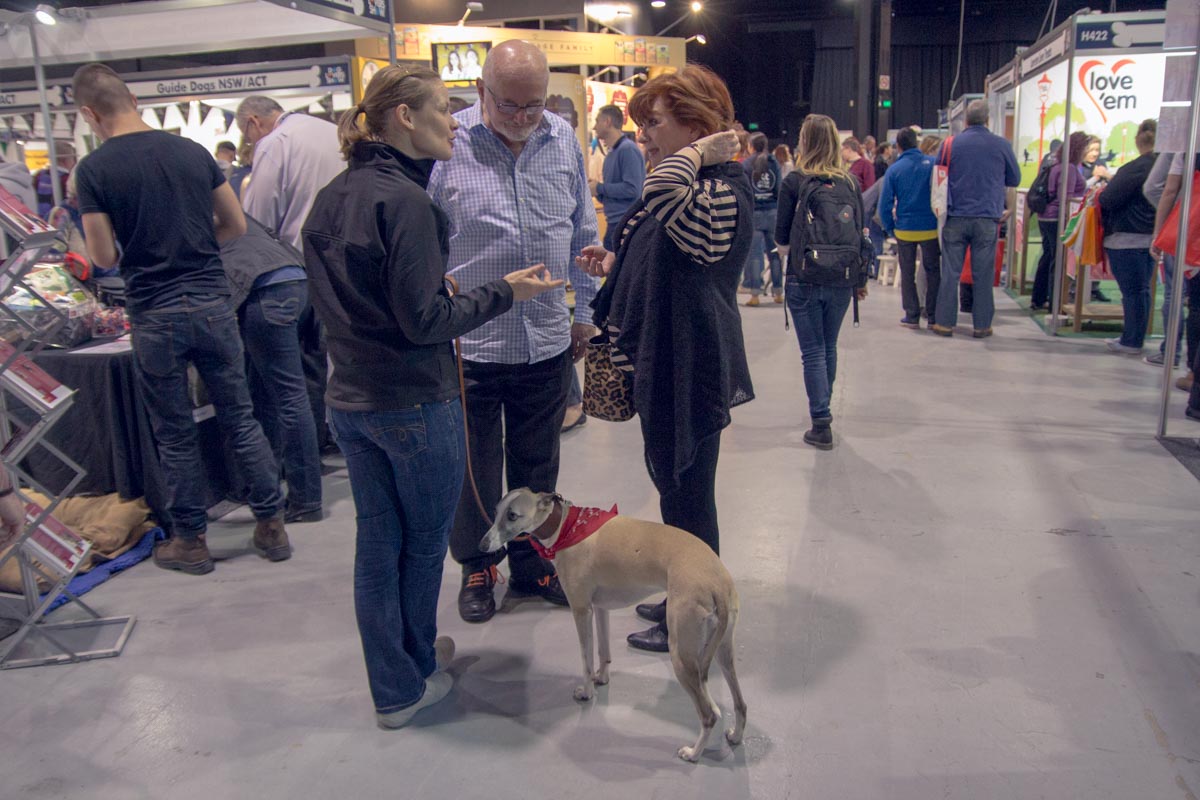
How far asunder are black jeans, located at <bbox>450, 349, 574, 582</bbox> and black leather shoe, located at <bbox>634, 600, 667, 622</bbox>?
0.34 meters

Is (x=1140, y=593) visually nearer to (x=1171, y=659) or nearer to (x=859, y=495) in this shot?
(x=1171, y=659)

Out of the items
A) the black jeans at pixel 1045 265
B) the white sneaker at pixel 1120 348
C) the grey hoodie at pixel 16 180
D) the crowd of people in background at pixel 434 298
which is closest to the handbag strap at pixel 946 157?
the black jeans at pixel 1045 265

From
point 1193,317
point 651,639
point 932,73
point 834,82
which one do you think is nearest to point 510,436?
point 651,639

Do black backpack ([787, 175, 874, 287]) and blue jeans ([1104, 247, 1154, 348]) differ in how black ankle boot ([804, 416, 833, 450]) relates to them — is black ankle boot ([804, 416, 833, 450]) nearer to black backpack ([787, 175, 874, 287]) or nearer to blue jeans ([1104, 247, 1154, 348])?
black backpack ([787, 175, 874, 287])

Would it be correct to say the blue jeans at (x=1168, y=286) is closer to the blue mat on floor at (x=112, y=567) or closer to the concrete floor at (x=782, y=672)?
the concrete floor at (x=782, y=672)

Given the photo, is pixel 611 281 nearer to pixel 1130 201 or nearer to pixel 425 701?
pixel 425 701

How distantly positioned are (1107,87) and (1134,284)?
4.62 metres

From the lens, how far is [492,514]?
262 cm

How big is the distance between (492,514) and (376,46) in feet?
35.7

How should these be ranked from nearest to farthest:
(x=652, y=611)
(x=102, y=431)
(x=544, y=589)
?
(x=652, y=611), (x=544, y=589), (x=102, y=431)

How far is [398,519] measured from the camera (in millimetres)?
2014

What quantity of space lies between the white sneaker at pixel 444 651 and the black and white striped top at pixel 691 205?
1.19m

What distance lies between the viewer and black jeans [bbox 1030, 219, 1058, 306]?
6.93 m

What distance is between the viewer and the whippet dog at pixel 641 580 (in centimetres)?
187
